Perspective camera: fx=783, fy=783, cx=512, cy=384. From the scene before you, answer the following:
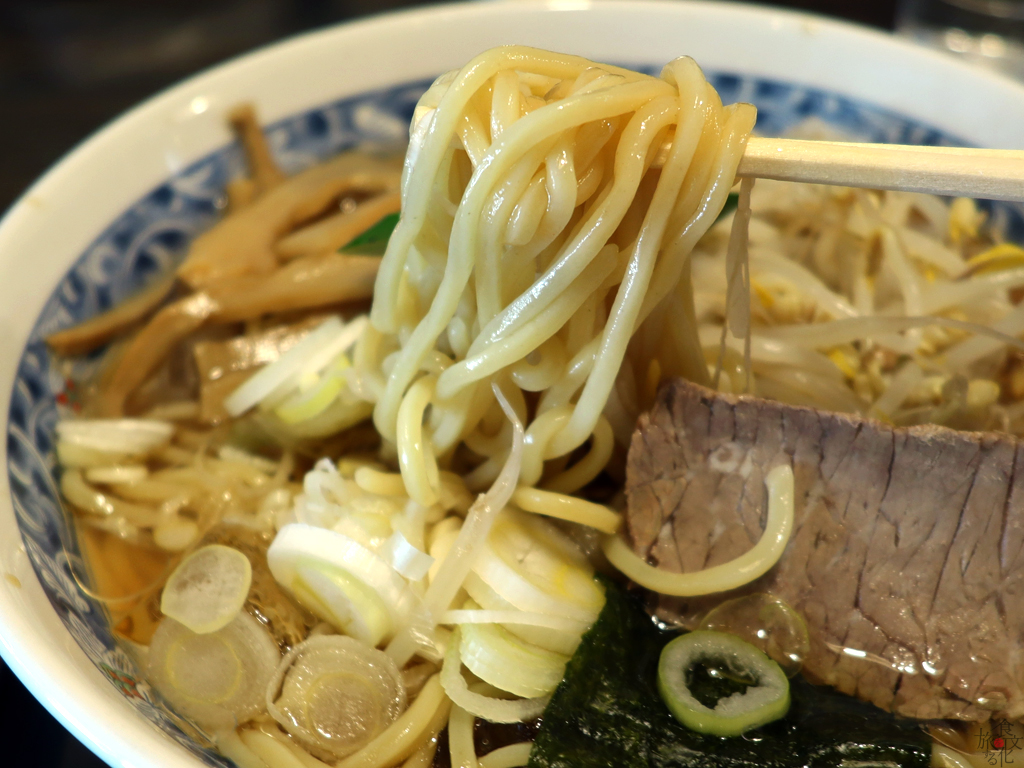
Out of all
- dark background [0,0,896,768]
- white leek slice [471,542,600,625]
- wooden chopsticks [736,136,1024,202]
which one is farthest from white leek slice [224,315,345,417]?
dark background [0,0,896,768]

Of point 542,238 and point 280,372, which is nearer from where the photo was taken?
point 542,238

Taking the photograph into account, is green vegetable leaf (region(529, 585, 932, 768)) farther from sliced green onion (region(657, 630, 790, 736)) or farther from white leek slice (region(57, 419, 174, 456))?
white leek slice (region(57, 419, 174, 456))

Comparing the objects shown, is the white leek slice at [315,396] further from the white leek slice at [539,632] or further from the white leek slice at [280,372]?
the white leek slice at [539,632]

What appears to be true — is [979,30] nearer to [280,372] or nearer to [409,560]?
[280,372]

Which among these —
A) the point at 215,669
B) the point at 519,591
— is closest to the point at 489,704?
the point at 519,591

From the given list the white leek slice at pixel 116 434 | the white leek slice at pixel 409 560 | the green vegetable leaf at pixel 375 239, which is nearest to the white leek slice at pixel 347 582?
the white leek slice at pixel 409 560

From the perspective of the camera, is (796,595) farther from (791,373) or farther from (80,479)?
(80,479)
